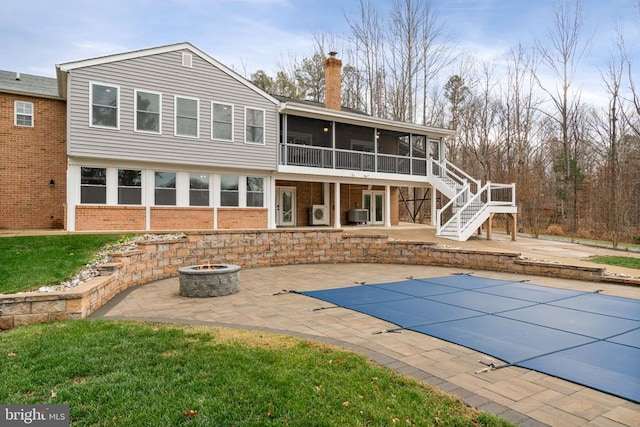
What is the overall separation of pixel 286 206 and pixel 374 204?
472 cm

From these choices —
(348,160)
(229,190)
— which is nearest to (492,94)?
(348,160)

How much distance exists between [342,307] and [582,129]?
2754 centimetres

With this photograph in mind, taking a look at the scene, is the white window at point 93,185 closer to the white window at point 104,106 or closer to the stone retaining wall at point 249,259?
the white window at point 104,106

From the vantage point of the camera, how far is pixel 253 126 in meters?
14.8

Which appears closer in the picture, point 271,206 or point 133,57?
point 133,57

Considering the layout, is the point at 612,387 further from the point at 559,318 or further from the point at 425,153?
the point at 425,153

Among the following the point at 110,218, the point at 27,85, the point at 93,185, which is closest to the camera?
the point at 93,185

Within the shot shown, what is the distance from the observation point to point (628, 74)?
21.3 m

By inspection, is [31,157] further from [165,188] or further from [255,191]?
[255,191]

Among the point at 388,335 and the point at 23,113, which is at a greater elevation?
the point at 23,113

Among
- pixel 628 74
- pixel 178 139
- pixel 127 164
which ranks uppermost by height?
pixel 628 74

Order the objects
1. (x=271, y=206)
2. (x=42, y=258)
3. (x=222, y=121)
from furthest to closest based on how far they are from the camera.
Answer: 1. (x=271, y=206)
2. (x=222, y=121)
3. (x=42, y=258)

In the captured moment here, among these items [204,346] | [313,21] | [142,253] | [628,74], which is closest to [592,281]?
[204,346]

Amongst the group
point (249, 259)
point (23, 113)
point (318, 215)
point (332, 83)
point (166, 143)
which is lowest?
point (249, 259)
